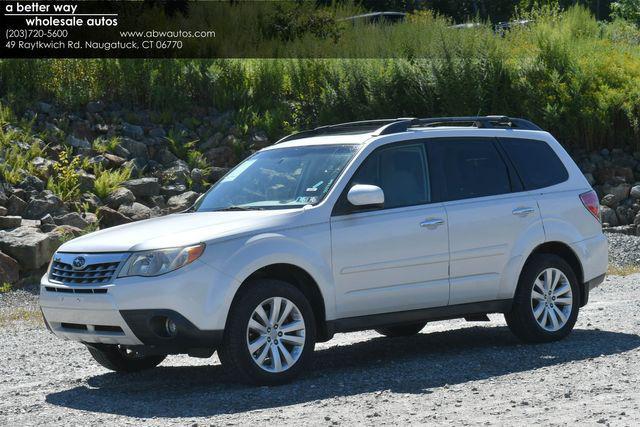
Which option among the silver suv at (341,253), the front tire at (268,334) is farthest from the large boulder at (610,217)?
the front tire at (268,334)

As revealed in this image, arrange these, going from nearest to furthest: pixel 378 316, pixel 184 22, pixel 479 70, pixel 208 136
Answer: pixel 378 316 < pixel 208 136 < pixel 479 70 < pixel 184 22

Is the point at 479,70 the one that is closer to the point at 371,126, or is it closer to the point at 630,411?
the point at 371,126

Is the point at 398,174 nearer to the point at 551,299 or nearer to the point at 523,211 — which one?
the point at 523,211

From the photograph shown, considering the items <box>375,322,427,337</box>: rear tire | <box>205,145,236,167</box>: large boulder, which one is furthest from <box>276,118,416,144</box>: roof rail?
<box>205,145,236,167</box>: large boulder

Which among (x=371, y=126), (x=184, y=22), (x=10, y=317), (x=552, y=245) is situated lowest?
(x=10, y=317)

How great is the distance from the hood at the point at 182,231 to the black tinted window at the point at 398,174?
A: 0.81 metres

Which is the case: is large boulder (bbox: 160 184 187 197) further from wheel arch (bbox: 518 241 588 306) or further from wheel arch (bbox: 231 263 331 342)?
wheel arch (bbox: 231 263 331 342)

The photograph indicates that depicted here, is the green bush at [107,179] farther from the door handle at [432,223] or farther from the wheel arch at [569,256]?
the door handle at [432,223]

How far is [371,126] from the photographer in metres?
9.95

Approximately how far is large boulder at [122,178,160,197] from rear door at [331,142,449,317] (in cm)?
908

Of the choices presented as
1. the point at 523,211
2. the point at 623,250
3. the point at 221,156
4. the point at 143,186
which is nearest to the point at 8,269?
the point at 143,186

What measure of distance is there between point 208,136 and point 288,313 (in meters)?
12.0

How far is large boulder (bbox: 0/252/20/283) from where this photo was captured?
14.9 metres

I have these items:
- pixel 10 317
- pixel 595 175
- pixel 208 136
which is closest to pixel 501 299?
pixel 10 317
